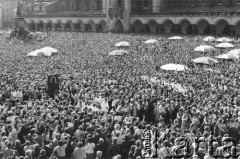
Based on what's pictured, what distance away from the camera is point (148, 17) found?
201 ft

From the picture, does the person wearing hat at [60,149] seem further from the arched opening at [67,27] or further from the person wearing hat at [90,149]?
the arched opening at [67,27]

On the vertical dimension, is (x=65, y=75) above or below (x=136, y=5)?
below

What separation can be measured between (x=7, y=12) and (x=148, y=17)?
61.8 m

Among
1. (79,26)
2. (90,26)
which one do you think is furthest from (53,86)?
(79,26)

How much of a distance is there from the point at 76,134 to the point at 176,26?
49290 mm

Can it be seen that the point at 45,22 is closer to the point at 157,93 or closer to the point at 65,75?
the point at 65,75

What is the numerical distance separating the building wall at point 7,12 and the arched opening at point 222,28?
70.8 m

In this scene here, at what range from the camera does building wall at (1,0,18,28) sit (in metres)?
109

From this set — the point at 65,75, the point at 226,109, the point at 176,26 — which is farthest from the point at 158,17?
the point at 226,109

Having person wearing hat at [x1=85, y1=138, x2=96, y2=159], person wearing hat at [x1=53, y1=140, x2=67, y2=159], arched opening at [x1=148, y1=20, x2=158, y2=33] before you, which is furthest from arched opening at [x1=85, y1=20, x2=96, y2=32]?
person wearing hat at [x1=53, y1=140, x2=67, y2=159]

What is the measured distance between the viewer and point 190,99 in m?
18.0

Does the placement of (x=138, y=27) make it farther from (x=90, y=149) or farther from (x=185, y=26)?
(x=90, y=149)

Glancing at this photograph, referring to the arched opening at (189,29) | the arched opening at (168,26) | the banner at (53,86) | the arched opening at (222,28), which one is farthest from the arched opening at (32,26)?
the banner at (53,86)

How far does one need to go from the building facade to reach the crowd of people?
965 inches
